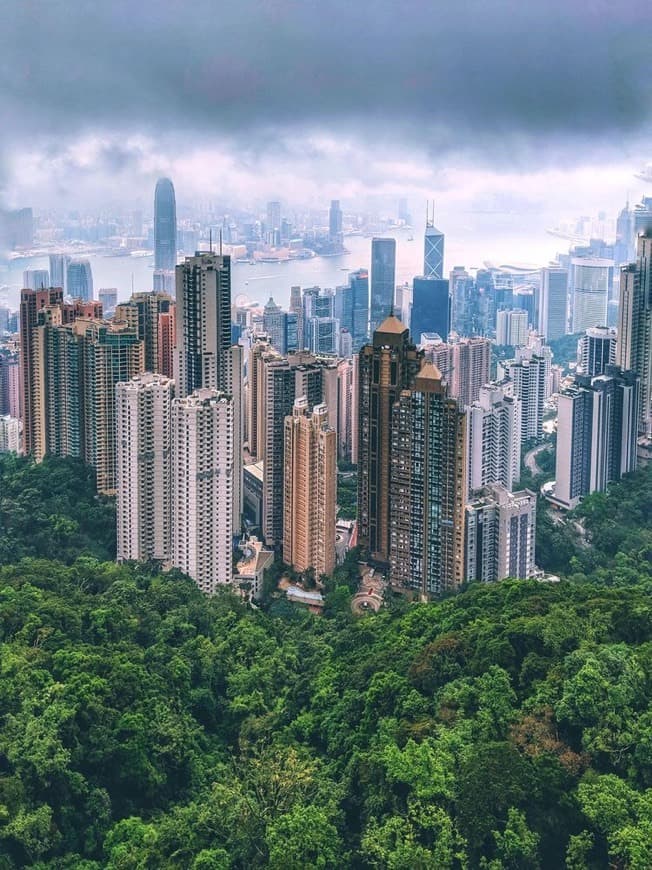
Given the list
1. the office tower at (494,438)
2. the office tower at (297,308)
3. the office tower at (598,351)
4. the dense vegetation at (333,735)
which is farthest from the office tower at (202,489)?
the office tower at (297,308)

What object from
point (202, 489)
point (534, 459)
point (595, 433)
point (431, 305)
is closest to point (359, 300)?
point (431, 305)

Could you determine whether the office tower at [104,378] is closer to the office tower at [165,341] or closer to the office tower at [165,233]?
the office tower at [165,341]

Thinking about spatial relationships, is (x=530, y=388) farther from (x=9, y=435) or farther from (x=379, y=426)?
(x=9, y=435)

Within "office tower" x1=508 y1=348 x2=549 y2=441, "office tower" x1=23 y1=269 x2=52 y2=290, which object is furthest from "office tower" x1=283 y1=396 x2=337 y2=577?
"office tower" x1=508 y1=348 x2=549 y2=441

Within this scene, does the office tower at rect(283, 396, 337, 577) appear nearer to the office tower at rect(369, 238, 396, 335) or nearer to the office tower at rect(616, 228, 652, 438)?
the office tower at rect(616, 228, 652, 438)

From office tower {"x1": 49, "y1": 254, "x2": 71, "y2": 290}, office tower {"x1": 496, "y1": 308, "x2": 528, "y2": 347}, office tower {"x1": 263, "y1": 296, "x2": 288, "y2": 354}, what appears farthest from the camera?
office tower {"x1": 496, "y1": 308, "x2": 528, "y2": 347}
